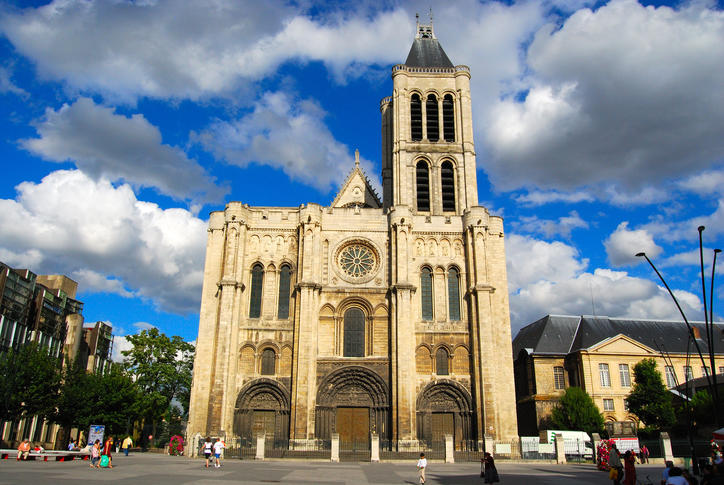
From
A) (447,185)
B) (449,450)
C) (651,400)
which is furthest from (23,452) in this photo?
(651,400)

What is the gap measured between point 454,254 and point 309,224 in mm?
9712

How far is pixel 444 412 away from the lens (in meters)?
33.6

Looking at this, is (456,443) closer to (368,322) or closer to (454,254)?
(368,322)

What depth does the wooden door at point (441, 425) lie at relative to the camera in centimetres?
3312

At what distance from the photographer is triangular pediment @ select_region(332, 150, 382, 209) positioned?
43.5m

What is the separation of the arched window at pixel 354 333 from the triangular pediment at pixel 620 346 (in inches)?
648

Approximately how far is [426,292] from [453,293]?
1744 mm

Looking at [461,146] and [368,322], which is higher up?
[461,146]

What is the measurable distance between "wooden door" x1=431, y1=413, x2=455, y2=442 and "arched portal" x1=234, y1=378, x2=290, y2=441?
8.68m

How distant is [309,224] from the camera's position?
117 ft

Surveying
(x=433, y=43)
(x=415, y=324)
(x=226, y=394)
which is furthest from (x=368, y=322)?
(x=433, y=43)

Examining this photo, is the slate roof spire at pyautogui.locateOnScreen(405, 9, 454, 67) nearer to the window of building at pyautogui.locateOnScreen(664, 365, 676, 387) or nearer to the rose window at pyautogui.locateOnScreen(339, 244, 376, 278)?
the rose window at pyautogui.locateOnScreen(339, 244, 376, 278)

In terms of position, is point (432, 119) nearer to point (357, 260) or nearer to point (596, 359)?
point (357, 260)

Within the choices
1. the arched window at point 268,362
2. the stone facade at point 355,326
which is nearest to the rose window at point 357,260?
the stone facade at point 355,326
